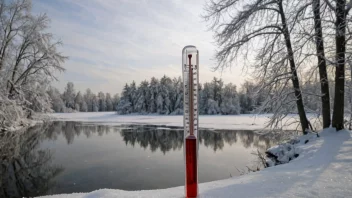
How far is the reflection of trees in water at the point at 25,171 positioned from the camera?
593 centimetres

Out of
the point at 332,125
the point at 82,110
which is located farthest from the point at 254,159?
the point at 82,110

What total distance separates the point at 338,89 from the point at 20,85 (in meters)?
20.9

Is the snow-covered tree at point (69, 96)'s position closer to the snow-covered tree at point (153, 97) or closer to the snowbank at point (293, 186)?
the snow-covered tree at point (153, 97)

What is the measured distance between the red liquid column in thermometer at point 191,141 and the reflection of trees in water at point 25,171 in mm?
4673

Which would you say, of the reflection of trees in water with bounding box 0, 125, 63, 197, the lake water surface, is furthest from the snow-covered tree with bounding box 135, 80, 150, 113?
the reflection of trees in water with bounding box 0, 125, 63, 197

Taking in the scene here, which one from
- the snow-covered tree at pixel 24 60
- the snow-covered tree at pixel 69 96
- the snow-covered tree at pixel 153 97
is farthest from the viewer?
the snow-covered tree at pixel 69 96

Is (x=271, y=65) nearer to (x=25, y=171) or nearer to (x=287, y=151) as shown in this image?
(x=287, y=151)

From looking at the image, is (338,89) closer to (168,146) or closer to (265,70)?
(265,70)

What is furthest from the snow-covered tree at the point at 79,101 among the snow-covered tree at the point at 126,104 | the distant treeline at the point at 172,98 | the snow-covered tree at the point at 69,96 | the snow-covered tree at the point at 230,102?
the snow-covered tree at the point at 230,102

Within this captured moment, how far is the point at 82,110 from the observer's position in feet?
289

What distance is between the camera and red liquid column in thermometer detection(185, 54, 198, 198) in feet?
8.94

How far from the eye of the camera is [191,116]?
2811 mm

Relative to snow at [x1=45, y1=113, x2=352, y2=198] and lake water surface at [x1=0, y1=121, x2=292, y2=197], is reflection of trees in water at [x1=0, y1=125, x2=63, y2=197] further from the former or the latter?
snow at [x1=45, y1=113, x2=352, y2=198]

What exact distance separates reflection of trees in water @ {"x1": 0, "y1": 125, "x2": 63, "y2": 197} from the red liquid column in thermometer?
4.67 metres
